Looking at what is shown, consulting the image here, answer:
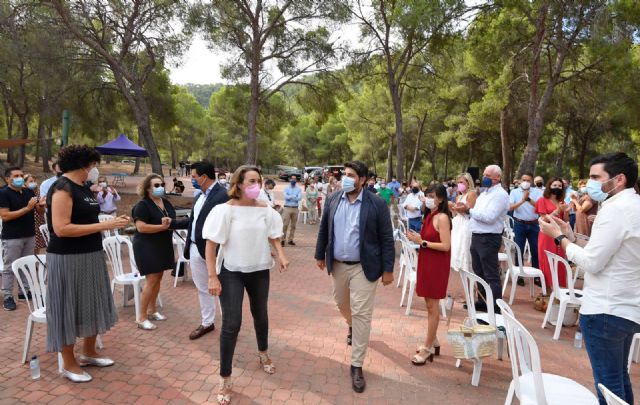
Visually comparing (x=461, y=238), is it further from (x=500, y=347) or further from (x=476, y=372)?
(x=476, y=372)

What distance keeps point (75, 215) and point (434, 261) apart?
10.1ft

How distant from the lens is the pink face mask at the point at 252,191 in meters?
3.06

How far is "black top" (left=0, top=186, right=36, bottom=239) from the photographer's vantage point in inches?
185

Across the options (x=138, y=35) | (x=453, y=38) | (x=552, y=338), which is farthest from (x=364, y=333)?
(x=138, y=35)

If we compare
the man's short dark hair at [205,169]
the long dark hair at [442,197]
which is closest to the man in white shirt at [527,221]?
the long dark hair at [442,197]

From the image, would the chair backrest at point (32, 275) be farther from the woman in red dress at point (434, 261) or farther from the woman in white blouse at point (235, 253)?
the woman in red dress at point (434, 261)

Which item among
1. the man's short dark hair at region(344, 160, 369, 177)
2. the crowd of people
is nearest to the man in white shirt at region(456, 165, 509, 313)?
the crowd of people

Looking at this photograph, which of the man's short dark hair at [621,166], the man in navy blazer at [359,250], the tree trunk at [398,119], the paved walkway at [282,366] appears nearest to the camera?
the man's short dark hair at [621,166]

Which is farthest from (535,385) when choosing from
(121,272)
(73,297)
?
(121,272)

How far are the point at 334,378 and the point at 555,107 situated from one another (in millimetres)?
20110

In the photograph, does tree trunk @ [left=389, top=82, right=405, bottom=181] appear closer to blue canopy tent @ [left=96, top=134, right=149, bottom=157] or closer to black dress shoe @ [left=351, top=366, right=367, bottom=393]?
blue canopy tent @ [left=96, top=134, right=149, bottom=157]

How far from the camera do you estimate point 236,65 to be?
14.6 m

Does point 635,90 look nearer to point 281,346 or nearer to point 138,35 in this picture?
point 281,346

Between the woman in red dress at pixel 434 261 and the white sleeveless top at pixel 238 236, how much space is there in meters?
1.37
